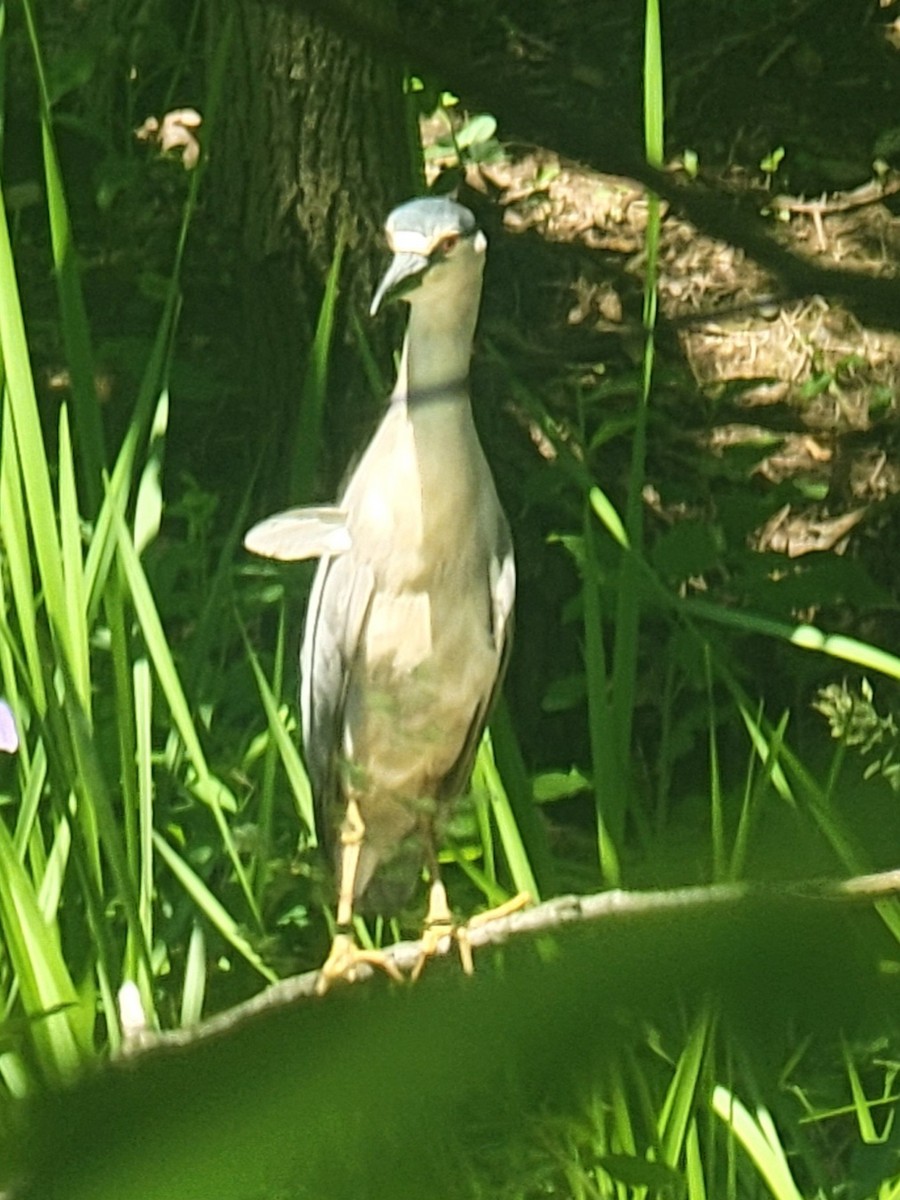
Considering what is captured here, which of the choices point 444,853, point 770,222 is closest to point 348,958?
point 444,853

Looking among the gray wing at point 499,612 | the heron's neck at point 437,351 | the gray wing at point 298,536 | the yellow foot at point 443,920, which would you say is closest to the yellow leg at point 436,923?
the yellow foot at point 443,920

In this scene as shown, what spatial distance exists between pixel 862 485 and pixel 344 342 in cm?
98

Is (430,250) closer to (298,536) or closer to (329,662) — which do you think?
(298,536)

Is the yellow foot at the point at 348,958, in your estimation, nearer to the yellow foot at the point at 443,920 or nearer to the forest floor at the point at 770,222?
the yellow foot at the point at 443,920

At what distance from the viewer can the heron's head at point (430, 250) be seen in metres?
1.14

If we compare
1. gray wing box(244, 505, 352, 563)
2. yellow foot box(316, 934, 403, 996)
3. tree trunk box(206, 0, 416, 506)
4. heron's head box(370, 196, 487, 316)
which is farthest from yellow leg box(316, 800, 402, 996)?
tree trunk box(206, 0, 416, 506)

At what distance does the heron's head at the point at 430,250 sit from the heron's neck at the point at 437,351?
12 mm

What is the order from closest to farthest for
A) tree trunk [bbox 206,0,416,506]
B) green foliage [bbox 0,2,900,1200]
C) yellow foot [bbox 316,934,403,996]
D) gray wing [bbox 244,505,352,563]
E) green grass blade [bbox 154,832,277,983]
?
1. green foliage [bbox 0,2,900,1200]
2. yellow foot [bbox 316,934,403,996]
3. gray wing [bbox 244,505,352,563]
4. green grass blade [bbox 154,832,277,983]
5. tree trunk [bbox 206,0,416,506]

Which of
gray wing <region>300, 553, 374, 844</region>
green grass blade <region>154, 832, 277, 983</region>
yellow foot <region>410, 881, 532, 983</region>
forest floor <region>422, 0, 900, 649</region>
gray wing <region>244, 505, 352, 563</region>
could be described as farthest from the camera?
forest floor <region>422, 0, 900, 649</region>

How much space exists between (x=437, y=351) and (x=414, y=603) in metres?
0.21

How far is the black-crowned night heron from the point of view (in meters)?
1.20

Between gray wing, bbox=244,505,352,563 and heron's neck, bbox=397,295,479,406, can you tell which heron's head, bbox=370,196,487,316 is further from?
gray wing, bbox=244,505,352,563

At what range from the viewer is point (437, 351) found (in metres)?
1.20

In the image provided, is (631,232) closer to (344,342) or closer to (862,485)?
(862,485)
